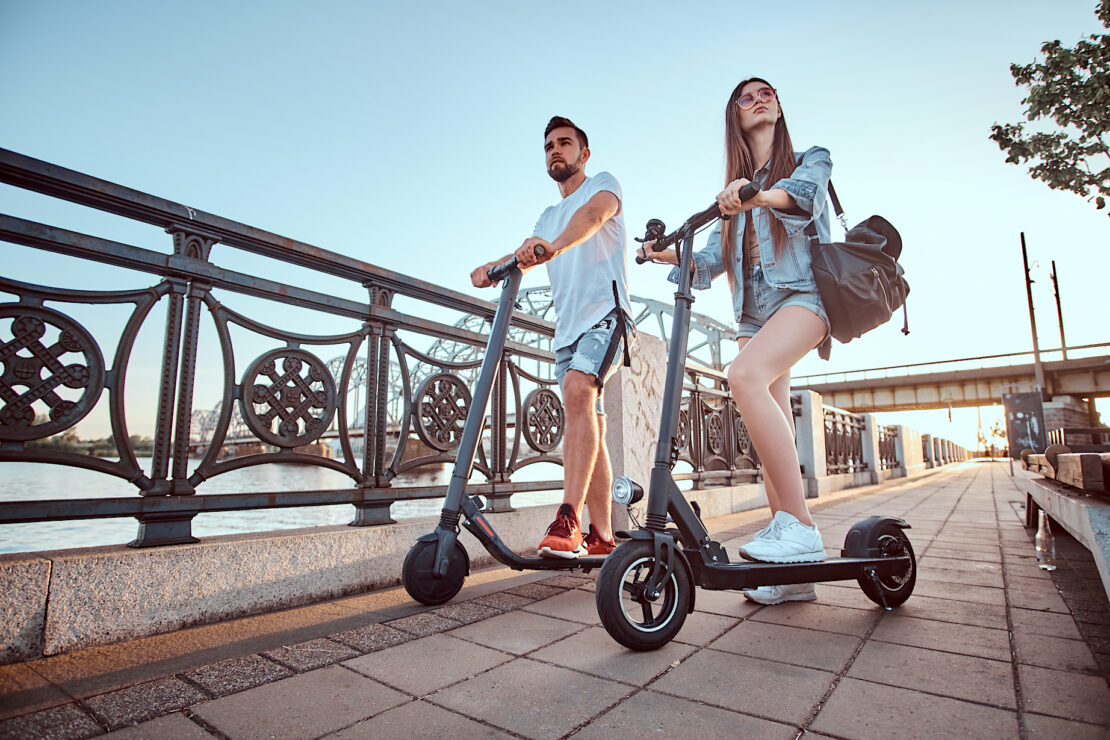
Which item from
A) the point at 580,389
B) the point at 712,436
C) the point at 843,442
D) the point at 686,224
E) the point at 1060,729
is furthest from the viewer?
the point at 843,442

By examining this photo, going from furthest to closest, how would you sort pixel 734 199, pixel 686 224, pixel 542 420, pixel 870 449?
1. pixel 870 449
2. pixel 542 420
3. pixel 686 224
4. pixel 734 199

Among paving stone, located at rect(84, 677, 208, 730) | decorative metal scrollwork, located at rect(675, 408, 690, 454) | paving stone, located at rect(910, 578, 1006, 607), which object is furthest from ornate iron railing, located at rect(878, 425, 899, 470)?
paving stone, located at rect(84, 677, 208, 730)

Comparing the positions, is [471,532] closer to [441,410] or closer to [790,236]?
[441,410]

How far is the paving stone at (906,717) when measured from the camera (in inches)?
43.3

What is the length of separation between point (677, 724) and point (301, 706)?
0.78m

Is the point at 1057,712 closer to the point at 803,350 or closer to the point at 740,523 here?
the point at 803,350

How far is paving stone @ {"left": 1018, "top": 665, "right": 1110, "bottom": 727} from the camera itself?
3.83 feet

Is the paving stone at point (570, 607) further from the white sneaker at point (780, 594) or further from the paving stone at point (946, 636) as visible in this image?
the paving stone at point (946, 636)

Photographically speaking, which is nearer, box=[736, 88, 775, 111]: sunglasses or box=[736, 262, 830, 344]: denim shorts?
box=[736, 262, 830, 344]: denim shorts

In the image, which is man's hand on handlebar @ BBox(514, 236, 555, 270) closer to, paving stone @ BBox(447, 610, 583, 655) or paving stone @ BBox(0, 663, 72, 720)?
paving stone @ BBox(447, 610, 583, 655)

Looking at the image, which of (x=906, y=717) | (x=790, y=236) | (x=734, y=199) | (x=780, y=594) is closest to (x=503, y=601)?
(x=780, y=594)

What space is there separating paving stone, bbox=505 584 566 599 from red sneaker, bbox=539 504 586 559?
0.19 m

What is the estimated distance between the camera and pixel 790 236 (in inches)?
83.8

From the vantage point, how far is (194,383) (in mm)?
2033
